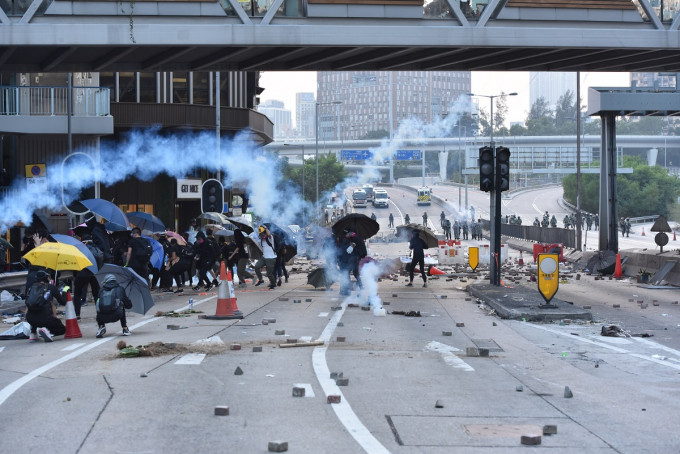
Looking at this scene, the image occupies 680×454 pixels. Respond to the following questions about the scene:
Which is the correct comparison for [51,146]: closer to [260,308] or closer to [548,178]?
[260,308]

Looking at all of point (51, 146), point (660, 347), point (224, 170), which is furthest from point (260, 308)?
point (224, 170)

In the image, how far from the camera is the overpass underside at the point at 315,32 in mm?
20234

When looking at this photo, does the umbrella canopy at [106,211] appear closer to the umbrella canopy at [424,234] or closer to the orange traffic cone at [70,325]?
the orange traffic cone at [70,325]

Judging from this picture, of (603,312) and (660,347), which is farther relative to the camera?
(603,312)

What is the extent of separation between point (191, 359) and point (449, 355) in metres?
3.57

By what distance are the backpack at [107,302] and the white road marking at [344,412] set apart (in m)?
3.33

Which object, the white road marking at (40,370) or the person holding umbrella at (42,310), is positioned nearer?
the white road marking at (40,370)

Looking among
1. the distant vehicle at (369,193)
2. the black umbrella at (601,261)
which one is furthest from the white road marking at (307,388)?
the distant vehicle at (369,193)

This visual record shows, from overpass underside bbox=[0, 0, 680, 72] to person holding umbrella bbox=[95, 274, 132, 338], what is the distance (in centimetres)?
775

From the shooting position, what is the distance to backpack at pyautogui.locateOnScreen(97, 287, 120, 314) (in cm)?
1416

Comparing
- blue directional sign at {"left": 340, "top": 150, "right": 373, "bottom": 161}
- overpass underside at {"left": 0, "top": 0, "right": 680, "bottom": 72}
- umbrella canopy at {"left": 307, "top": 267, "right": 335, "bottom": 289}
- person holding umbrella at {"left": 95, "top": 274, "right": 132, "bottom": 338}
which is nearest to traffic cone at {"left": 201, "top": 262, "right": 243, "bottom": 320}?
person holding umbrella at {"left": 95, "top": 274, "right": 132, "bottom": 338}

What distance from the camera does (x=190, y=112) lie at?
4906 centimetres

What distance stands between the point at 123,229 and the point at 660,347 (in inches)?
500

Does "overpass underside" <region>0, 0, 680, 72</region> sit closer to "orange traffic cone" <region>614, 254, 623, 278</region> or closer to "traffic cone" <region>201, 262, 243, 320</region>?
"traffic cone" <region>201, 262, 243, 320</region>
